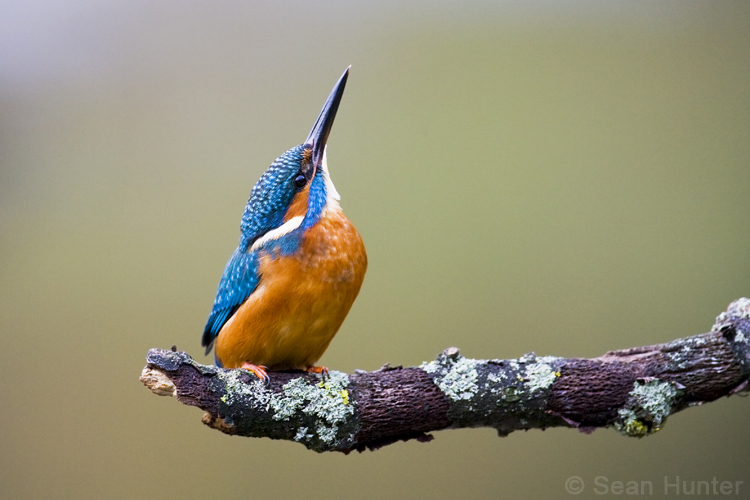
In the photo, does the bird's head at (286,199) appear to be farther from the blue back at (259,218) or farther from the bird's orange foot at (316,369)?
the bird's orange foot at (316,369)

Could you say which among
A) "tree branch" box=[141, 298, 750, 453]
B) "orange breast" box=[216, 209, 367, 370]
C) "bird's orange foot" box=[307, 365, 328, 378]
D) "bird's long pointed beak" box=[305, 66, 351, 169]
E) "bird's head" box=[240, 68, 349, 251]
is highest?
"bird's long pointed beak" box=[305, 66, 351, 169]

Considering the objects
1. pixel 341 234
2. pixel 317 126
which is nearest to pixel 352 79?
pixel 317 126

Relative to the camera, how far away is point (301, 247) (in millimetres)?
2025

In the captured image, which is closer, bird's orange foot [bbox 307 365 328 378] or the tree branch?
the tree branch

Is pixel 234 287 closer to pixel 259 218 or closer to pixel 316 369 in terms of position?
pixel 259 218

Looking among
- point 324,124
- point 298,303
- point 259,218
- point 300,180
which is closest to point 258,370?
point 298,303

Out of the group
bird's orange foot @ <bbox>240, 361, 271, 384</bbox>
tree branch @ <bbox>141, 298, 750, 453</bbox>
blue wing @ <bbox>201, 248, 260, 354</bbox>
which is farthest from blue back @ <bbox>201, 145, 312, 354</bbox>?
tree branch @ <bbox>141, 298, 750, 453</bbox>

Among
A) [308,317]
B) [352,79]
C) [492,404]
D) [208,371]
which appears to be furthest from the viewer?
[352,79]

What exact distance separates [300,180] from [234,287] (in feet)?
1.35

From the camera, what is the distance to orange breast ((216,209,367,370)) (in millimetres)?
1994

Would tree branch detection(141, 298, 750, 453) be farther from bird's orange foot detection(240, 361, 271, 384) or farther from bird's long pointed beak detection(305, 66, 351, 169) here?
bird's long pointed beak detection(305, 66, 351, 169)

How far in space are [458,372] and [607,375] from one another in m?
0.43

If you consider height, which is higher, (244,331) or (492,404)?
(244,331)

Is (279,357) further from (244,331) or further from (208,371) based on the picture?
(208,371)
